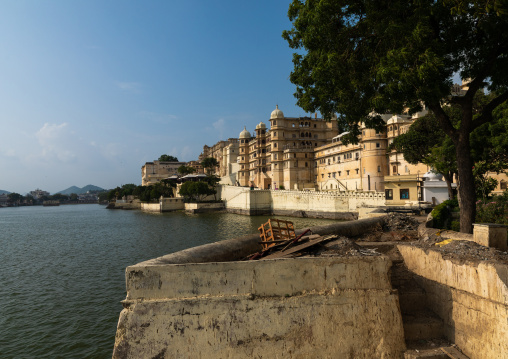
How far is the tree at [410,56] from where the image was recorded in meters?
8.23

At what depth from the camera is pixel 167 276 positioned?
472cm

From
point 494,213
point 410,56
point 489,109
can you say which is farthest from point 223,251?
point 494,213

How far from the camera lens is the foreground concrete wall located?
4234 mm

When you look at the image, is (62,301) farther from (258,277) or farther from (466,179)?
(466,179)

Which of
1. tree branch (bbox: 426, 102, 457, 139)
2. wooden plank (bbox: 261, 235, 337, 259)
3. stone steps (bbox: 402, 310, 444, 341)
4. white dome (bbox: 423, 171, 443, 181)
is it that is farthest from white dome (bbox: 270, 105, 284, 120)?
stone steps (bbox: 402, 310, 444, 341)

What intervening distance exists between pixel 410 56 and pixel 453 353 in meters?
7.04

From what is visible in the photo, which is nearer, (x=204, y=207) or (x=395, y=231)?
(x=395, y=231)

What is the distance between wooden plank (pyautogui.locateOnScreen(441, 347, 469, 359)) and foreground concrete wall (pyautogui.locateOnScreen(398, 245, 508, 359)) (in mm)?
105

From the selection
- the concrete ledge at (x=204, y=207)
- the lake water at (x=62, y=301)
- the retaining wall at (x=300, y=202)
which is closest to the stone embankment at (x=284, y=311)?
the lake water at (x=62, y=301)

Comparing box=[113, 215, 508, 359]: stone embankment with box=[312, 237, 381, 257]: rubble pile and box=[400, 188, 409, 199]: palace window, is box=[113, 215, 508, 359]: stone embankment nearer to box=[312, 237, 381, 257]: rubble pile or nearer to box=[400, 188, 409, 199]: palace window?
box=[312, 237, 381, 257]: rubble pile

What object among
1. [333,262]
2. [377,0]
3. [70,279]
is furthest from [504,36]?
[70,279]

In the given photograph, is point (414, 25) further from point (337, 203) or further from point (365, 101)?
point (337, 203)

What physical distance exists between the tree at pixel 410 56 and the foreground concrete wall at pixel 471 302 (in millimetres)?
4568

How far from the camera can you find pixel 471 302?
4.75 metres
